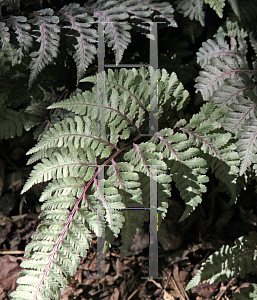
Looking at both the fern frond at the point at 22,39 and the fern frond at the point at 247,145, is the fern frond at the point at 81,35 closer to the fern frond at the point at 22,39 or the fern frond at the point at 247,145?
the fern frond at the point at 22,39

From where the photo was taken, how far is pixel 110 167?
1.87 meters

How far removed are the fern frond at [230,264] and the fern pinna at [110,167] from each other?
56 cm

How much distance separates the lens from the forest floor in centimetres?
246

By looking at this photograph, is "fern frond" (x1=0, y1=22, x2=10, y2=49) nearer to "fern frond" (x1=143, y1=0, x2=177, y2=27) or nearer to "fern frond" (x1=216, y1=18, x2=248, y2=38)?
Result: "fern frond" (x1=143, y1=0, x2=177, y2=27)

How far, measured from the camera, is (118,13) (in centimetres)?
210

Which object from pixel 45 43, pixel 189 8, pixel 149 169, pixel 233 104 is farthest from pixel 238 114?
pixel 45 43

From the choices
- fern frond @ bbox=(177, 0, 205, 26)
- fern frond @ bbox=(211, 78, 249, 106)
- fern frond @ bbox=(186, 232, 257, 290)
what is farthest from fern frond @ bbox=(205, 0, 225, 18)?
fern frond @ bbox=(186, 232, 257, 290)

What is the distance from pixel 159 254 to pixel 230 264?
0.58m

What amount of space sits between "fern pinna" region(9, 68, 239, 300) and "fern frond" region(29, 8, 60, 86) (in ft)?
0.88

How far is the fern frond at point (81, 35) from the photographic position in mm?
2018

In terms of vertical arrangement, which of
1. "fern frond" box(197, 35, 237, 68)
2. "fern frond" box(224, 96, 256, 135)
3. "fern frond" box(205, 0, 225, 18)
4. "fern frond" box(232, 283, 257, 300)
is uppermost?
"fern frond" box(205, 0, 225, 18)

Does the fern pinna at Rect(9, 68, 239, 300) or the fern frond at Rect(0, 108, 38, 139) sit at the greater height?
the fern frond at Rect(0, 108, 38, 139)

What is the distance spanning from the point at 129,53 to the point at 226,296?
196 cm

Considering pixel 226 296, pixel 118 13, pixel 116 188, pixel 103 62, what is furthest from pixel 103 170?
pixel 226 296
